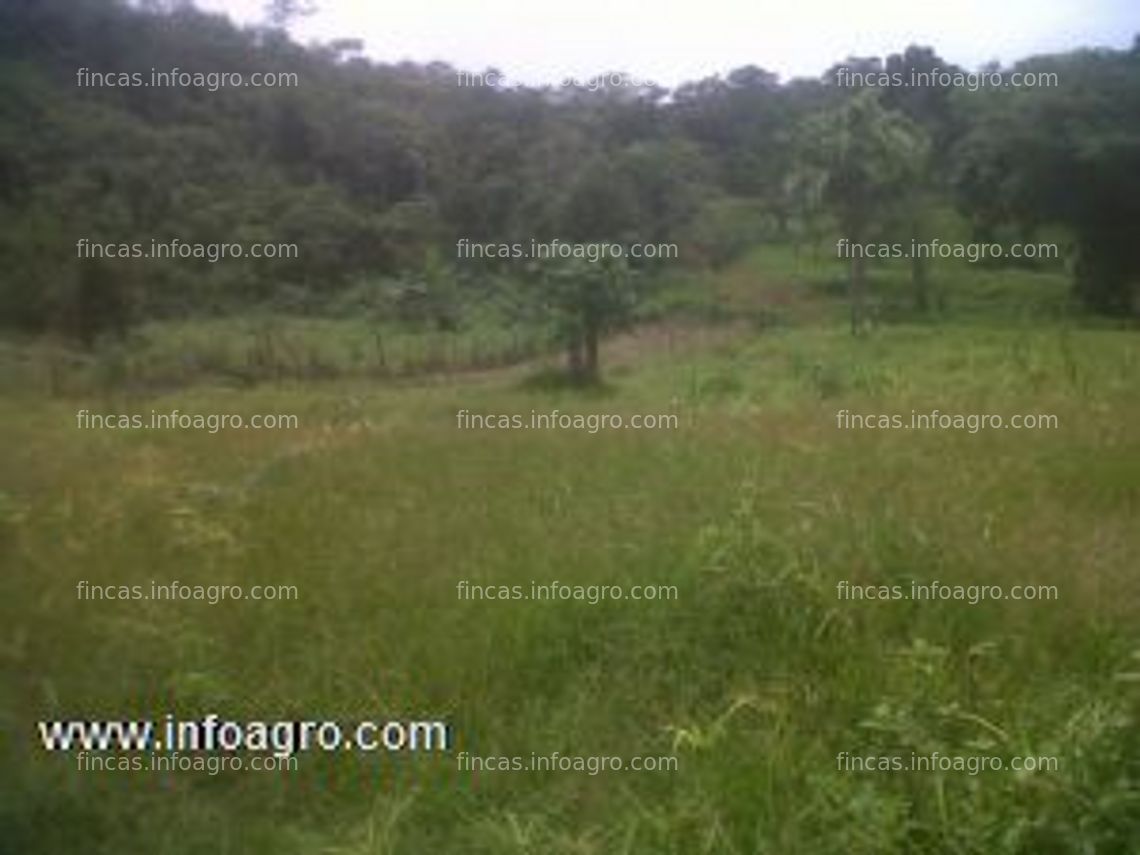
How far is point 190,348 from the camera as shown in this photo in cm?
3173

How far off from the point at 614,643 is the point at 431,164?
2370 inches

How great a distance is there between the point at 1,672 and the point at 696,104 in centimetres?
7458

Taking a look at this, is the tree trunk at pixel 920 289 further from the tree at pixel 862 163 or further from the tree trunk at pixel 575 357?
the tree trunk at pixel 575 357

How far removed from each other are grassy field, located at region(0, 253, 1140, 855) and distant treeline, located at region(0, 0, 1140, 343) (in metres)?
24.3

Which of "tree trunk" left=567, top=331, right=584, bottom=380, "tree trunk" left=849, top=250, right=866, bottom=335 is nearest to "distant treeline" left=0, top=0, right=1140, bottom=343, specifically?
"tree trunk" left=849, top=250, right=866, bottom=335

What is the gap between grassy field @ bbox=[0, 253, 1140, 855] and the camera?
14.1 ft

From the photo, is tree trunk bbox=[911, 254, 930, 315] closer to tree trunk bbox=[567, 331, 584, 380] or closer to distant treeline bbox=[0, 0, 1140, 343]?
distant treeline bbox=[0, 0, 1140, 343]

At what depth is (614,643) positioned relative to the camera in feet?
18.6

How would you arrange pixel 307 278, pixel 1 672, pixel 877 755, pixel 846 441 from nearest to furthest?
pixel 877 755 < pixel 1 672 < pixel 846 441 < pixel 307 278

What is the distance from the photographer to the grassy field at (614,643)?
4.29 metres

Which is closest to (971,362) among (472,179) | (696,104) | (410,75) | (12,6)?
(472,179)

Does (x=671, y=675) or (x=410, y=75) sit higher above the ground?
(x=410, y=75)

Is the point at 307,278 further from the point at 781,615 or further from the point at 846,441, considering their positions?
the point at 781,615

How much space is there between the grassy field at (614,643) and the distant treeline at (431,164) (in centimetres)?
2431
